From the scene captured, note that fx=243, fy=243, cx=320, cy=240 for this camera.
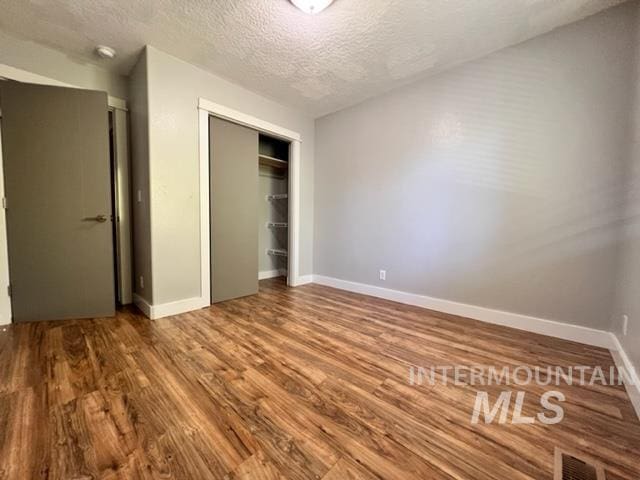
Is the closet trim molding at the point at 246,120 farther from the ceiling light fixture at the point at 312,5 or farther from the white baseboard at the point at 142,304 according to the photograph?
the white baseboard at the point at 142,304

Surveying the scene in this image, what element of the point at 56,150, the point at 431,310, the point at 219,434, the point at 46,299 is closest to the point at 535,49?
the point at 431,310

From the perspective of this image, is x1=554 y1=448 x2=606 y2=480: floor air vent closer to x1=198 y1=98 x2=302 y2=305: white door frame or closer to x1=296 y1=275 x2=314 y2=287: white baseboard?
x1=198 y1=98 x2=302 y2=305: white door frame

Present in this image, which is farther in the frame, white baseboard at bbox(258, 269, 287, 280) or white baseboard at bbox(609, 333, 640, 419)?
white baseboard at bbox(258, 269, 287, 280)

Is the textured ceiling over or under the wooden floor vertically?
over

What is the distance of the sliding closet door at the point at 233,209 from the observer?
275cm

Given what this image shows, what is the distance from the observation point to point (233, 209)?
115 inches

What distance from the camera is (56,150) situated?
2188mm

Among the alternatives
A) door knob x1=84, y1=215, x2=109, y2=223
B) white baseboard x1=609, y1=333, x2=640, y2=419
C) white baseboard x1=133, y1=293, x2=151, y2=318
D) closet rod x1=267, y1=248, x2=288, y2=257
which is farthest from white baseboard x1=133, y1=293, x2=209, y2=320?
white baseboard x1=609, y1=333, x2=640, y2=419

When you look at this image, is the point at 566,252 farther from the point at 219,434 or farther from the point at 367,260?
the point at 219,434

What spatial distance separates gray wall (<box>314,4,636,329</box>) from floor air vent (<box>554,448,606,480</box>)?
143 centimetres

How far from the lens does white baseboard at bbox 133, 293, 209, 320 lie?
2327mm

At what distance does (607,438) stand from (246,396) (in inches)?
66.0

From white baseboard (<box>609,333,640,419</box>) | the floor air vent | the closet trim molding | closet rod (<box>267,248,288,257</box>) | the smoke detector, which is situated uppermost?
the smoke detector

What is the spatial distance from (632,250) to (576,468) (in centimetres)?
147
